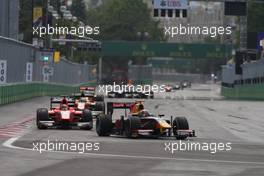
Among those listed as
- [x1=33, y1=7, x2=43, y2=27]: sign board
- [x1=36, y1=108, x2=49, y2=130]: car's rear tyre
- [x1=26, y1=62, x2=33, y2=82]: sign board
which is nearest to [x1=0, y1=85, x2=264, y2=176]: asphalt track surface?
[x1=36, y1=108, x2=49, y2=130]: car's rear tyre

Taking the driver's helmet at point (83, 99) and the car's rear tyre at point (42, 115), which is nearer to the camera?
the car's rear tyre at point (42, 115)

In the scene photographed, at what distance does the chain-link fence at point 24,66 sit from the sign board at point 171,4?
8282mm

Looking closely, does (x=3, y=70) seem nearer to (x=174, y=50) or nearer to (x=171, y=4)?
(x=171, y=4)

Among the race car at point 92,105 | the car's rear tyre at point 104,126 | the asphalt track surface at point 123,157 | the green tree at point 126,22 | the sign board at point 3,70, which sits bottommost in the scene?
the asphalt track surface at point 123,157

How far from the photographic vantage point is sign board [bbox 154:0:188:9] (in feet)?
173

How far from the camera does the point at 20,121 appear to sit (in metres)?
31.0

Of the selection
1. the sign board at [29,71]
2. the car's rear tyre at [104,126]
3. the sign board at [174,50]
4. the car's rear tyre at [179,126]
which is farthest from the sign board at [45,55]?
the sign board at [174,50]

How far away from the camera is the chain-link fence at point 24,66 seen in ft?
147

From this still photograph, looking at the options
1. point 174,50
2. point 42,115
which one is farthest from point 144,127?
point 174,50

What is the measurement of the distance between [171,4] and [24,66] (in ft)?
32.1

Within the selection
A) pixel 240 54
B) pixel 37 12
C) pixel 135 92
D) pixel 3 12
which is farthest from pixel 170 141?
pixel 240 54

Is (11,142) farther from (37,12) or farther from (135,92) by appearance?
(135,92)

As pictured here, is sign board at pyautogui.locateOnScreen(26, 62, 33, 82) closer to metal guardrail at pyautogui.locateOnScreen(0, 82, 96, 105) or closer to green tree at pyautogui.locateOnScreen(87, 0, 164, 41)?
metal guardrail at pyautogui.locateOnScreen(0, 82, 96, 105)

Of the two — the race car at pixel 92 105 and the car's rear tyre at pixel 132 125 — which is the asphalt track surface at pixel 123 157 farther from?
the race car at pixel 92 105
